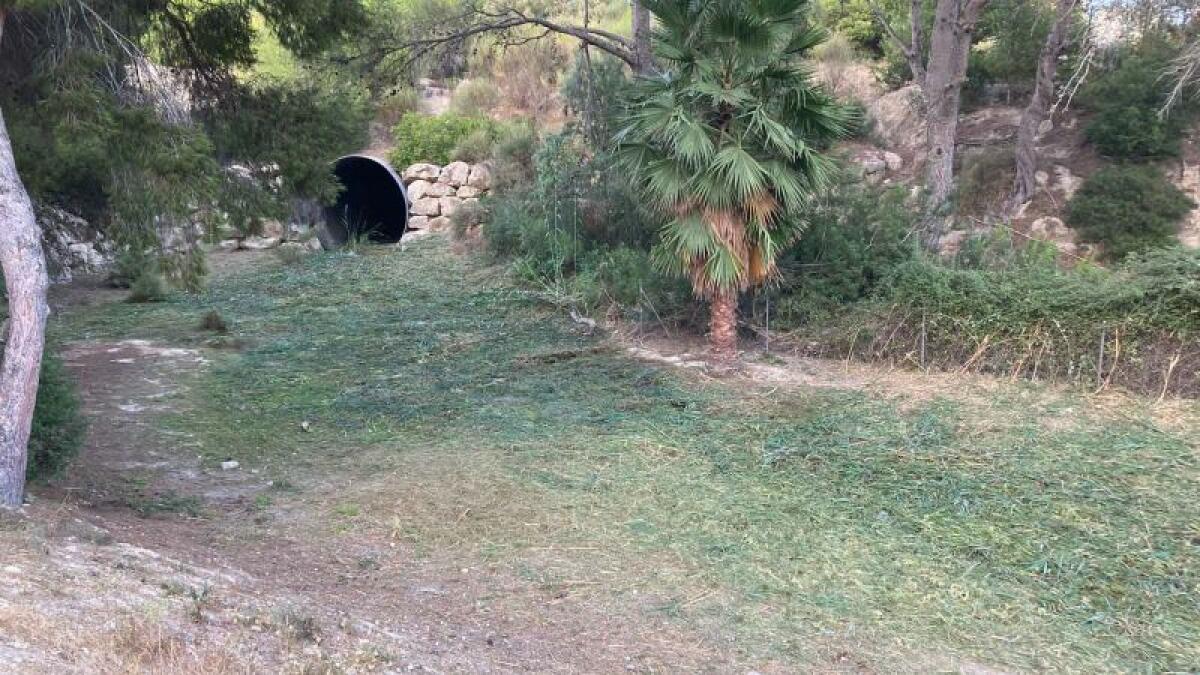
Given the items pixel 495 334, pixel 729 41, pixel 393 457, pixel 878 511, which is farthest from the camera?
pixel 495 334

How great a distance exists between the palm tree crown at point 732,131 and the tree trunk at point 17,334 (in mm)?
5692

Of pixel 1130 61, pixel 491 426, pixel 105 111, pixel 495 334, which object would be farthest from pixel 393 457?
pixel 1130 61

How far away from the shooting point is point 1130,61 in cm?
2005

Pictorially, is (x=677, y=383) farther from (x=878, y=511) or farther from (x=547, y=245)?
(x=547, y=245)

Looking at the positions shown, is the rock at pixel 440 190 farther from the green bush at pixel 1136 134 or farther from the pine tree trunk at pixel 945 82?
the green bush at pixel 1136 134

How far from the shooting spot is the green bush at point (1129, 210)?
58.3 ft

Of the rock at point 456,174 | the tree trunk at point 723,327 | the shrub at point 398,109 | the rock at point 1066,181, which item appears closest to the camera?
the tree trunk at point 723,327

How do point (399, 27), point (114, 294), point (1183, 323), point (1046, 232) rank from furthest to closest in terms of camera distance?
point (1046, 232), point (114, 294), point (399, 27), point (1183, 323)

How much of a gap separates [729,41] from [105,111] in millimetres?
5709

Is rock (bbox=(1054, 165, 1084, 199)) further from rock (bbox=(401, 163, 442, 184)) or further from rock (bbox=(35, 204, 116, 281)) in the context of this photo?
rock (bbox=(35, 204, 116, 281))

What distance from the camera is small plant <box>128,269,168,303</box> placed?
54.2 feet

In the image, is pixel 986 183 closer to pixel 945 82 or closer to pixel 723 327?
pixel 945 82

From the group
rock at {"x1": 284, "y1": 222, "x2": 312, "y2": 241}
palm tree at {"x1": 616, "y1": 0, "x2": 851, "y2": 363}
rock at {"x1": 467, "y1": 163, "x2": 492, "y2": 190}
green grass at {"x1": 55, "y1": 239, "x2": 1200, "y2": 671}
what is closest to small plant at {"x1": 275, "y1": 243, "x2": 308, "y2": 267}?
rock at {"x1": 284, "y1": 222, "x2": 312, "y2": 241}

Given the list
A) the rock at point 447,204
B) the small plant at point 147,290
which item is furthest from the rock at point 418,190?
the small plant at point 147,290
